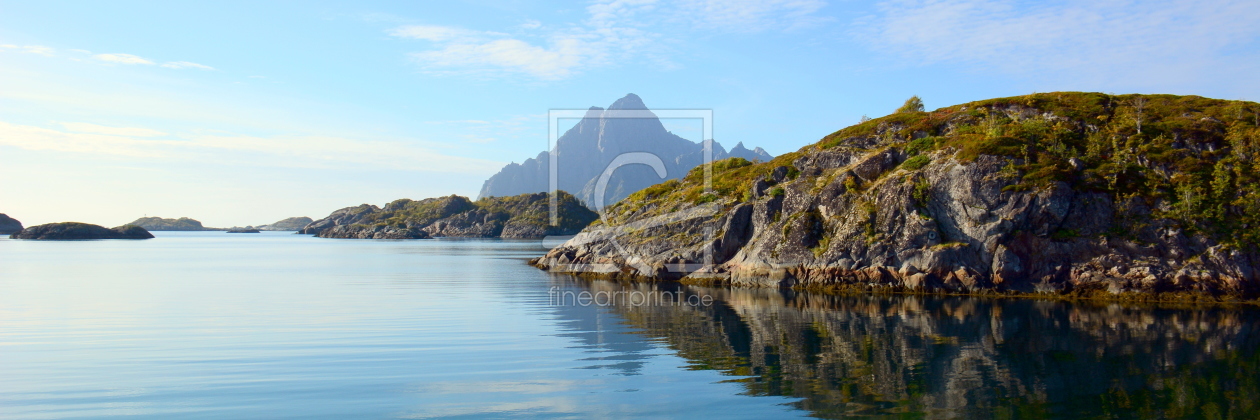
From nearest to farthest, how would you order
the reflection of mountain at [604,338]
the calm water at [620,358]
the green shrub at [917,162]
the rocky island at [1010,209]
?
the calm water at [620,358] → the reflection of mountain at [604,338] → the rocky island at [1010,209] → the green shrub at [917,162]

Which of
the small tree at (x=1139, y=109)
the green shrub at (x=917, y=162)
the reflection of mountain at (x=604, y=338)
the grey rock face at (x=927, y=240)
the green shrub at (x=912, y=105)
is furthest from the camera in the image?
the green shrub at (x=912, y=105)

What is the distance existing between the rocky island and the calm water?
6.23 metres

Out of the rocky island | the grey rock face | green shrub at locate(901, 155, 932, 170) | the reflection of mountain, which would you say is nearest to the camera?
the reflection of mountain

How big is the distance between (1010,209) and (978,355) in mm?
30573

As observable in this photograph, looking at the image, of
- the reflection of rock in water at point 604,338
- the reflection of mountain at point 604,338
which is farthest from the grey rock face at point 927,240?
the reflection of mountain at point 604,338

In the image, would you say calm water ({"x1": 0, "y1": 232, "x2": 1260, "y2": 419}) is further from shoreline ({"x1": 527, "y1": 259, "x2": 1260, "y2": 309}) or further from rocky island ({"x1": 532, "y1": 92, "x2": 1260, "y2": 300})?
rocky island ({"x1": 532, "y1": 92, "x2": 1260, "y2": 300})

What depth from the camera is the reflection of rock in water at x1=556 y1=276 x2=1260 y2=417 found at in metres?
21.3

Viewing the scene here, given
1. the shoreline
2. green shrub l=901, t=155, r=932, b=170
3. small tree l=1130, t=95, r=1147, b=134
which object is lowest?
the shoreline

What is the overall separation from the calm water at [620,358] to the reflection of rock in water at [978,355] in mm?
125

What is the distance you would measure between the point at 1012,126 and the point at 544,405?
5940 cm

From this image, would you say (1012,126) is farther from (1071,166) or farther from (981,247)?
(981,247)

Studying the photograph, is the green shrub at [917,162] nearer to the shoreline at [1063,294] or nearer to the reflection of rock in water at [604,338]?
the shoreline at [1063,294]

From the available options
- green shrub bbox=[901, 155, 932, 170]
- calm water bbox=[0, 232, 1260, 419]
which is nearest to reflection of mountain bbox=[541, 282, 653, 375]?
calm water bbox=[0, 232, 1260, 419]

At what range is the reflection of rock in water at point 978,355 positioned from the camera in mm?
21328
